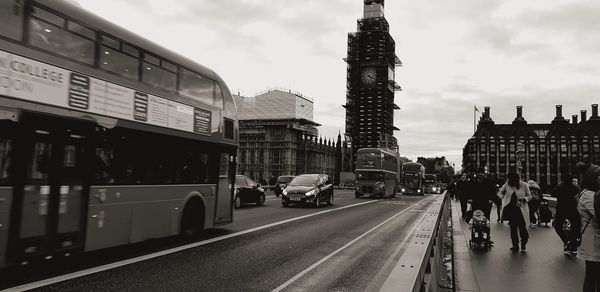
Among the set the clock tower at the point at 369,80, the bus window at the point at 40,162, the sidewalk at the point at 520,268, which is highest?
the clock tower at the point at 369,80

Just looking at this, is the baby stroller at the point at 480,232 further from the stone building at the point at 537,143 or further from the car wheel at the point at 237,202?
the stone building at the point at 537,143

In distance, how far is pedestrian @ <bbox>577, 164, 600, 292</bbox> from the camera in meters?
4.99

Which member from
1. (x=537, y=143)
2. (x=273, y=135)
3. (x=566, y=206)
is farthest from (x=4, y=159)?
(x=537, y=143)

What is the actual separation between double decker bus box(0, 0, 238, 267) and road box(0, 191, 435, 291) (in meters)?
0.56

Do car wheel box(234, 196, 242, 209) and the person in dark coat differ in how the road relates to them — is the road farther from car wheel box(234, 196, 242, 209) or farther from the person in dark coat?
car wheel box(234, 196, 242, 209)

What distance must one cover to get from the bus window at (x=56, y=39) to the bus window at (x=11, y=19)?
18cm

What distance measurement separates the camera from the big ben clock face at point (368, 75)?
142600 mm

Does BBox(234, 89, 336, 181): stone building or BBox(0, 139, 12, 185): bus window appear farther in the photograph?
BBox(234, 89, 336, 181): stone building

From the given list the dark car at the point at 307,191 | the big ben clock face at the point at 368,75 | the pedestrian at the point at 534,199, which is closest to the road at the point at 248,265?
the pedestrian at the point at 534,199

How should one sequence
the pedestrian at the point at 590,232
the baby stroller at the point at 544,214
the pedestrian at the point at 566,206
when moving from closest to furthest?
1. the pedestrian at the point at 590,232
2. the pedestrian at the point at 566,206
3. the baby stroller at the point at 544,214

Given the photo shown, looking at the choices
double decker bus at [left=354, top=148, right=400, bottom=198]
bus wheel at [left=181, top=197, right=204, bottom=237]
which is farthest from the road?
double decker bus at [left=354, top=148, right=400, bottom=198]

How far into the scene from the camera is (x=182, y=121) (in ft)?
31.7

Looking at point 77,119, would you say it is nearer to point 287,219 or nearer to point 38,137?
point 38,137

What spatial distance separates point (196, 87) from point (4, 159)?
184 inches
